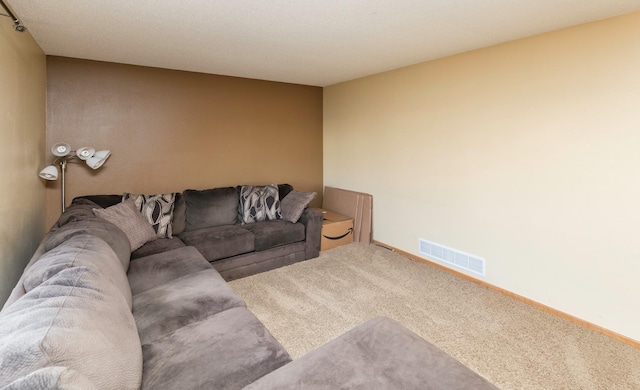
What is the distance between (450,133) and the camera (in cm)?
340

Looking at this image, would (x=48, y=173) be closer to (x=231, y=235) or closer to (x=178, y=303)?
(x=231, y=235)

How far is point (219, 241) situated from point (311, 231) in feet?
3.58

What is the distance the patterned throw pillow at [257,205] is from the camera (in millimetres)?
3904

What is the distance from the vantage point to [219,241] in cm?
328

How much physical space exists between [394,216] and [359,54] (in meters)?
1.98

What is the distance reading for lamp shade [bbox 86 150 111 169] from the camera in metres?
3.15

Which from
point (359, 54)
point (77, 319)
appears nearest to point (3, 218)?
point (77, 319)

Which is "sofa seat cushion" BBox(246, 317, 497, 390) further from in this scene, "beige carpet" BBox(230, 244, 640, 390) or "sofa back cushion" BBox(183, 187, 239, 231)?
"sofa back cushion" BBox(183, 187, 239, 231)

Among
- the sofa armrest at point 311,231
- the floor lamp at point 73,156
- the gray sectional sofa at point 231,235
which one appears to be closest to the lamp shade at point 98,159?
the floor lamp at point 73,156

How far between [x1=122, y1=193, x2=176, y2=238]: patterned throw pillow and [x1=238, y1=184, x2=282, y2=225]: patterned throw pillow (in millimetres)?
808

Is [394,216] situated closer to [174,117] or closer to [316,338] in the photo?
Result: [316,338]

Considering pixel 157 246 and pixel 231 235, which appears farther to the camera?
pixel 231 235

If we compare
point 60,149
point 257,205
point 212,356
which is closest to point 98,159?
point 60,149

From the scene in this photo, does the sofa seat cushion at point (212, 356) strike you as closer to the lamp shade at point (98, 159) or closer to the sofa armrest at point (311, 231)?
the sofa armrest at point (311, 231)
